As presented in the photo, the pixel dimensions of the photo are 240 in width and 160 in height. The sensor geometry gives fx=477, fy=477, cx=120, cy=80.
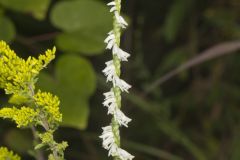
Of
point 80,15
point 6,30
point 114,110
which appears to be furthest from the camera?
point 80,15

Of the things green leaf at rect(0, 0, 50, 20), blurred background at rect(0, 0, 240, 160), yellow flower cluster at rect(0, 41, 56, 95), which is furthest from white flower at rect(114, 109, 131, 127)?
green leaf at rect(0, 0, 50, 20)

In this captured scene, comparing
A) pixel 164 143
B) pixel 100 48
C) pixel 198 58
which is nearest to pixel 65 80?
pixel 100 48

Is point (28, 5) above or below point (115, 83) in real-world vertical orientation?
above

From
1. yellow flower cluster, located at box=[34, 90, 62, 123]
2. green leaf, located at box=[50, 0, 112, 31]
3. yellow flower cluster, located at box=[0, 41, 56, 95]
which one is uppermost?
green leaf, located at box=[50, 0, 112, 31]

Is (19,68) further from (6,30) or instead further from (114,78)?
(6,30)

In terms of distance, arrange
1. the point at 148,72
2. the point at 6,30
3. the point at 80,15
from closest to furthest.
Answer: the point at 6,30
the point at 80,15
the point at 148,72

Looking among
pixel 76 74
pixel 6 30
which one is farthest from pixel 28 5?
pixel 76 74

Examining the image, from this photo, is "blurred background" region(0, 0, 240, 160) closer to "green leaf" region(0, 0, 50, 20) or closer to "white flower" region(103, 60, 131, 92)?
"green leaf" region(0, 0, 50, 20)
